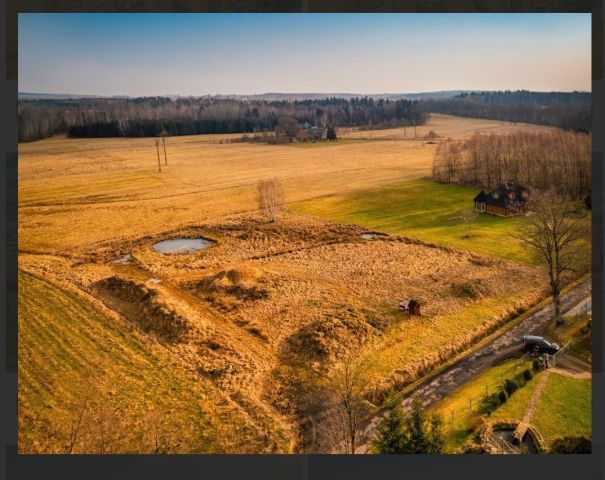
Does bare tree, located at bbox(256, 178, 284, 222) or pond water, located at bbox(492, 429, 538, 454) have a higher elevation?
bare tree, located at bbox(256, 178, 284, 222)

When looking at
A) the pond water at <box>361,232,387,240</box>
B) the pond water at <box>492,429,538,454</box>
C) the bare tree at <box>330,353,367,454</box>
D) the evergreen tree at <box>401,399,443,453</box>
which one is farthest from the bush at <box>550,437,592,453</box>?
the pond water at <box>361,232,387,240</box>

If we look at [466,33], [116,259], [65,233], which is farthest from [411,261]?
[65,233]

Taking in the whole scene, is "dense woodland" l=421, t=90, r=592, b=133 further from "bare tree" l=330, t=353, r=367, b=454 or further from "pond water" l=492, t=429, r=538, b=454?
"bare tree" l=330, t=353, r=367, b=454

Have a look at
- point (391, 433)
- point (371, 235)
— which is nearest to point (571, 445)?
point (391, 433)

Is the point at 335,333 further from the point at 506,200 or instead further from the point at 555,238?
the point at 506,200

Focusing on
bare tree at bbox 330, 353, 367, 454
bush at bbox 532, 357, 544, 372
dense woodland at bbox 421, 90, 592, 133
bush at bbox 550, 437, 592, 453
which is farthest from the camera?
dense woodland at bbox 421, 90, 592, 133

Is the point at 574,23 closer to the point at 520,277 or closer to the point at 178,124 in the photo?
the point at 520,277
